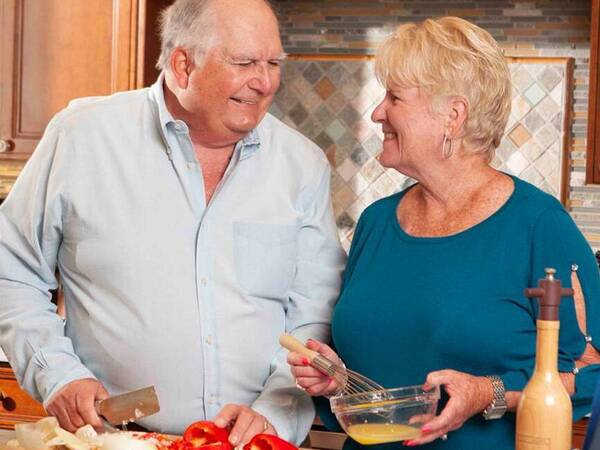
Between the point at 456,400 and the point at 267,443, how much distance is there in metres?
0.28

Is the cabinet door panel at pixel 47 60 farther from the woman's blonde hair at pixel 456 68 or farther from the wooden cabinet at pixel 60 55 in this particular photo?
the woman's blonde hair at pixel 456 68

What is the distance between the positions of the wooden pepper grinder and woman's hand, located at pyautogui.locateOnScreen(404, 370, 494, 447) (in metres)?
0.21

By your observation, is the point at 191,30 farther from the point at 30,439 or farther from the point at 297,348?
the point at 30,439

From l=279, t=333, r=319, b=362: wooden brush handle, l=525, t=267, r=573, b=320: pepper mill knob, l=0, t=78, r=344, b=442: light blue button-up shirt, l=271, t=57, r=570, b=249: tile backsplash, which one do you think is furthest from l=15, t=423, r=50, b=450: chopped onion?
l=271, t=57, r=570, b=249: tile backsplash

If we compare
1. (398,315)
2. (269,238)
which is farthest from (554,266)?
(269,238)

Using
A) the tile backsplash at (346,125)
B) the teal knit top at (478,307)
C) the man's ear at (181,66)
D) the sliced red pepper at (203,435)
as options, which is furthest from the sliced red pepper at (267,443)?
the tile backsplash at (346,125)

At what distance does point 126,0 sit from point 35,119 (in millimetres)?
456

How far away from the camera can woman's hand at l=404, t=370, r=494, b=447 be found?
4.78 feet

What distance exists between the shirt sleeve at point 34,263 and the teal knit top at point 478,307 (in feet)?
1.79

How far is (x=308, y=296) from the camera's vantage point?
1.96 m

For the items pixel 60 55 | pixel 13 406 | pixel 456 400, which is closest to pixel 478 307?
pixel 456 400

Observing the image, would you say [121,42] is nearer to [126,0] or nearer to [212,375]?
[126,0]

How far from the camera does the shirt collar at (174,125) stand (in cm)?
192

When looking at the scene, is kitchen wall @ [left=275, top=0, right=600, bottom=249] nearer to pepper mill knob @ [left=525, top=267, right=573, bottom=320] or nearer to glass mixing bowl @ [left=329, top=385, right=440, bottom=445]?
glass mixing bowl @ [left=329, top=385, right=440, bottom=445]
